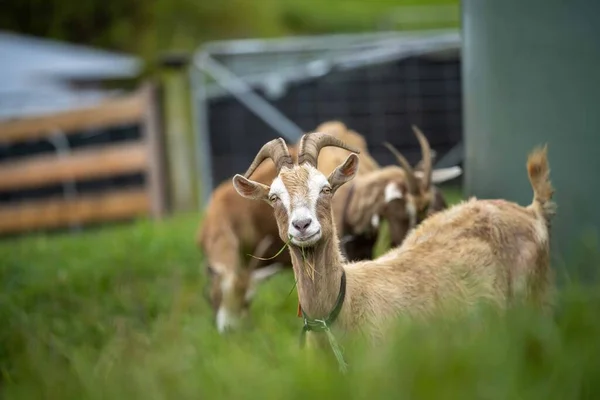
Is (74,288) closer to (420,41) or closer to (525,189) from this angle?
(525,189)

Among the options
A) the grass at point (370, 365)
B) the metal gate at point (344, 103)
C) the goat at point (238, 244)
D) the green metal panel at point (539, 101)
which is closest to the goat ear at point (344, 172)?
the grass at point (370, 365)

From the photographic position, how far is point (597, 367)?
3037 millimetres

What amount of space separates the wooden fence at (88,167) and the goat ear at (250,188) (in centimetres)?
1012

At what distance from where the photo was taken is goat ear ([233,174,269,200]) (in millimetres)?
5699

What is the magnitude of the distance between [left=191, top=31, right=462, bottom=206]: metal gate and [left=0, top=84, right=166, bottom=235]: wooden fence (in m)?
1.38

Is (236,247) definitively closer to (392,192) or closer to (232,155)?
(392,192)

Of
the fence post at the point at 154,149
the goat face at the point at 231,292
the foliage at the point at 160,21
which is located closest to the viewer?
the goat face at the point at 231,292

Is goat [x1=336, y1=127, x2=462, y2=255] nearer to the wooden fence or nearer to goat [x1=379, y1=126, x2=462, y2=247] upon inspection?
goat [x1=379, y1=126, x2=462, y2=247]

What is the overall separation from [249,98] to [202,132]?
2.74ft

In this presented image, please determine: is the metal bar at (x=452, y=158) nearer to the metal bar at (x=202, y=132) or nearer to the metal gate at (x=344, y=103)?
the metal gate at (x=344, y=103)

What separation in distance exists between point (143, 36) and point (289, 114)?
10343mm

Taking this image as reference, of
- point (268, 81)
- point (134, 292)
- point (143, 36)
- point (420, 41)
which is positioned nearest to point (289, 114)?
point (268, 81)

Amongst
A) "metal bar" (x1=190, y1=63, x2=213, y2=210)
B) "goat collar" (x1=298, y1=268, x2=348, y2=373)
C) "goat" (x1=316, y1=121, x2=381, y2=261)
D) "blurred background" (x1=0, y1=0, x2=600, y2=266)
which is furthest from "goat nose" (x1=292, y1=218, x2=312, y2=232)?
"metal bar" (x1=190, y1=63, x2=213, y2=210)

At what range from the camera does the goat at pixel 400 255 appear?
5.38m
